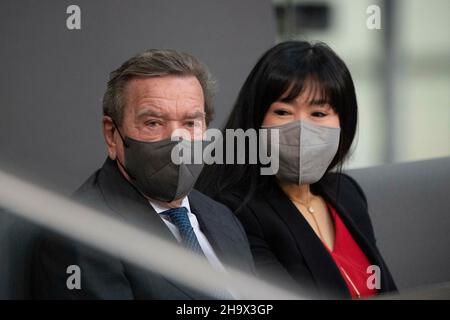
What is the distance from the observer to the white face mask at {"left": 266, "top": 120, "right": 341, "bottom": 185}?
185 cm

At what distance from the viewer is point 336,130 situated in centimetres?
192

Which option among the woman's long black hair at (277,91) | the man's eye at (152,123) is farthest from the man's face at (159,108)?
the woman's long black hair at (277,91)

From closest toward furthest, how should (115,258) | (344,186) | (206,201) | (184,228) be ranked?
(115,258)
(184,228)
(206,201)
(344,186)

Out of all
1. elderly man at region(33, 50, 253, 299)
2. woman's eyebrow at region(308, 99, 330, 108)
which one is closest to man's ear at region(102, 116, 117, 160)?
elderly man at region(33, 50, 253, 299)

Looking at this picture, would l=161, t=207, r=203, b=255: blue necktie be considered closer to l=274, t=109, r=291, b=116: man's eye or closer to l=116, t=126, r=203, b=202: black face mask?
l=116, t=126, r=203, b=202: black face mask

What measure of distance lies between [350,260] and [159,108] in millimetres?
629

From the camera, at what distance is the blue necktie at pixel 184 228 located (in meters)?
1.68

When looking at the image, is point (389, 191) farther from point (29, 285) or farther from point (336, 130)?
point (29, 285)

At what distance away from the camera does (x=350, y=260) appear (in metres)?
1.95

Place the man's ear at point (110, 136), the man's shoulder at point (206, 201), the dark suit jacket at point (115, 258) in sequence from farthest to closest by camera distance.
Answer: the man's shoulder at point (206, 201) < the man's ear at point (110, 136) < the dark suit jacket at point (115, 258)

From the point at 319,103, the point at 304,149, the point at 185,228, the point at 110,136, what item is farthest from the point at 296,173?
the point at 110,136

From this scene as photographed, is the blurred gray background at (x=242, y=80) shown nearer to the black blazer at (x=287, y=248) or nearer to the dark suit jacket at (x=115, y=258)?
the dark suit jacket at (x=115, y=258)

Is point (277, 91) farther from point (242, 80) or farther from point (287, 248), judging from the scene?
point (287, 248)
